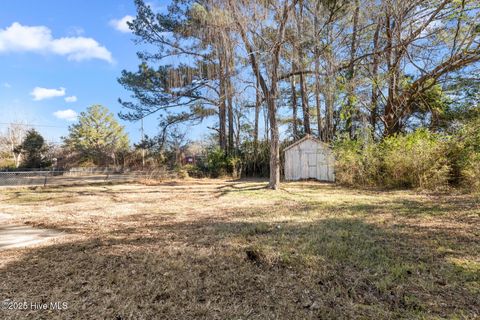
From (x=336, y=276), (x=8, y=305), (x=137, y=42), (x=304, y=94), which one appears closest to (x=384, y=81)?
(x=304, y=94)

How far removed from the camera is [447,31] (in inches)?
290

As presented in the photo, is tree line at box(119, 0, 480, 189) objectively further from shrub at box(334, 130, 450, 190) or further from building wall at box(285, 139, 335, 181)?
shrub at box(334, 130, 450, 190)

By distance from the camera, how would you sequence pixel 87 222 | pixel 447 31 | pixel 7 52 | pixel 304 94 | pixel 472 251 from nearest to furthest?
pixel 472 251 < pixel 87 222 < pixel 447 31 < pixel 304 94 < pixel 7 52

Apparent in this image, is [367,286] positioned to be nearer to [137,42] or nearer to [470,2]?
[470,2]

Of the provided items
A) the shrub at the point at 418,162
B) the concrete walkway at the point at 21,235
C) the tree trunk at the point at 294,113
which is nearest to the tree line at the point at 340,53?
the shrub at the point at 418,162

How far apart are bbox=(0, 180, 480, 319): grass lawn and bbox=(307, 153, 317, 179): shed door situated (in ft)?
28.6

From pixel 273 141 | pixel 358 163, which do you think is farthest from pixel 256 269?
pixel 358 163

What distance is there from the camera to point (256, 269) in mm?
2217

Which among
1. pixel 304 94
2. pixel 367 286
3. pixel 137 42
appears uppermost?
pixel 137 42

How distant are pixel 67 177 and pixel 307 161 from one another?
39.0 feet

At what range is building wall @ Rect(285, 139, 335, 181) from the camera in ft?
40.6

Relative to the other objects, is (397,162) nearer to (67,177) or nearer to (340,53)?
(340,53)

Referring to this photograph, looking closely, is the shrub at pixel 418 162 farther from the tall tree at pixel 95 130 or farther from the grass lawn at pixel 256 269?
the tall tree at pixel 95 130

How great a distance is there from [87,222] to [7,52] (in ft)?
57.9
